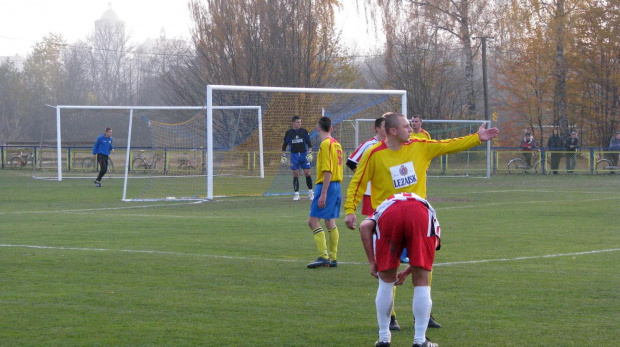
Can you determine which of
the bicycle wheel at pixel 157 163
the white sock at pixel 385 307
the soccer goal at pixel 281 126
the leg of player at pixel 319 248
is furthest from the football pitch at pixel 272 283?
the bicycle wheel at pixel 157 163

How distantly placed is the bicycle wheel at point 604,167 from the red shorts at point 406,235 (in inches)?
1218

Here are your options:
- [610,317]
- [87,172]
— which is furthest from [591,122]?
[610,317]

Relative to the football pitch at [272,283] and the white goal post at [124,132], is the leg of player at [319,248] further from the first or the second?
the white goal post at [124,132]

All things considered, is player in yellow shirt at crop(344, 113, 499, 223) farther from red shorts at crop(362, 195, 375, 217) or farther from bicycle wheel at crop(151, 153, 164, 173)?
bicycle wheel at crop(151, 153, 164, 173)

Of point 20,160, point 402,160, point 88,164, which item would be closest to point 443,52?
point 88,164

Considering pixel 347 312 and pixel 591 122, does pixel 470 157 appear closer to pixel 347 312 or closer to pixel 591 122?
pixel 591 122

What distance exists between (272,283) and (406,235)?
3.17 metres

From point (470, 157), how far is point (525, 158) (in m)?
2.92

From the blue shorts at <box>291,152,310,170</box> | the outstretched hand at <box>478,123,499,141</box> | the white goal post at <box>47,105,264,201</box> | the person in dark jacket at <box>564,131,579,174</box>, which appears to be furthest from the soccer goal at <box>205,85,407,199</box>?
the outstretched hand at <box>478,123,499,141</box>

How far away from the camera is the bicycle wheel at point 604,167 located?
1345 inches

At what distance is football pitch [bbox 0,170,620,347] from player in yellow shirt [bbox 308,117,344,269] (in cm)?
Result: 27

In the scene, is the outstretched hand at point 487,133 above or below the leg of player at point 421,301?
above

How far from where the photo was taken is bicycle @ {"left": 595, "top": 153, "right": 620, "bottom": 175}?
34.2 m

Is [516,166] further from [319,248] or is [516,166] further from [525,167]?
[319,248]
